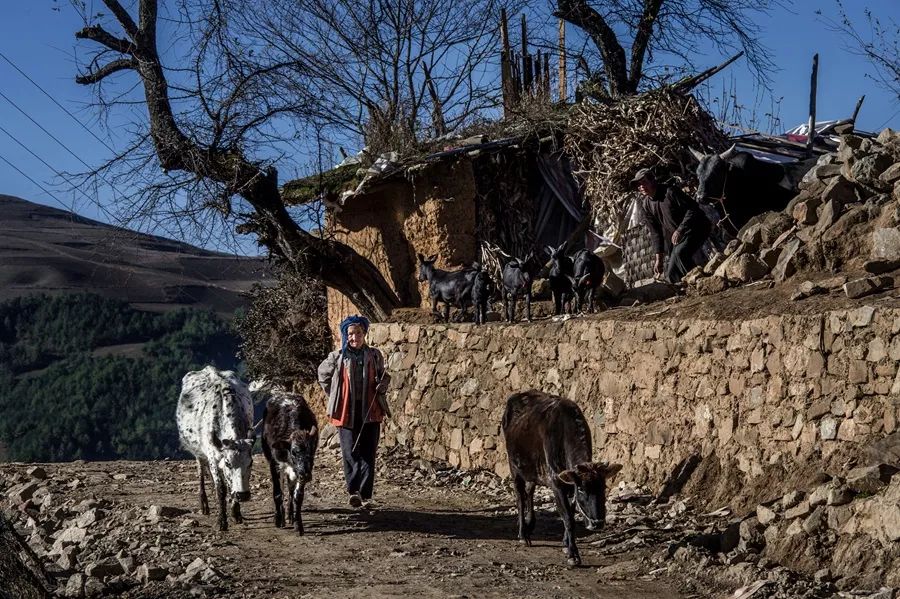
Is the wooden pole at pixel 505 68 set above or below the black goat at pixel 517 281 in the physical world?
above

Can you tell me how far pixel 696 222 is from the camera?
47.3 feet

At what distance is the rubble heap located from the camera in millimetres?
10648

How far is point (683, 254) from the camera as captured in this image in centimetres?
1456

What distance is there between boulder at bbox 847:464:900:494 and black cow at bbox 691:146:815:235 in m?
7.32

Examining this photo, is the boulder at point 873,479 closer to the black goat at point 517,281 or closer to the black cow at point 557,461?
the black cow at point 557,461

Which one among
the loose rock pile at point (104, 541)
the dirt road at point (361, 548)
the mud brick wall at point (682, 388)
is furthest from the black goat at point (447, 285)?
the loose rock pile at point (104, 541)

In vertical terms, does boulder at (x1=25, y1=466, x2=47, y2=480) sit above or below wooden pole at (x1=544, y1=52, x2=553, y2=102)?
below

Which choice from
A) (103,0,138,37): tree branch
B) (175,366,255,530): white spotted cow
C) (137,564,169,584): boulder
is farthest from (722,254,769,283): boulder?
(103,0,138,37): tree branch

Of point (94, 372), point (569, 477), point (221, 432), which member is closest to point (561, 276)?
point (221, 432)

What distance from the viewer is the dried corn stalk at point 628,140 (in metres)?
16.3

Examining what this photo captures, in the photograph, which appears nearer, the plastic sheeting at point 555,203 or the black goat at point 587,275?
the black goat at point 587,275

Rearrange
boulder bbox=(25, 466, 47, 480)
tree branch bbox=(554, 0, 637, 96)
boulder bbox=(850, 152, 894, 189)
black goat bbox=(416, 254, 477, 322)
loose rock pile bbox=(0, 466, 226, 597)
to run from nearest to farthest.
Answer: loose rock pile bbox=(0, 466, 226, 597)
boulder bbox=(850, 152, 894, 189)
boulder bbox=(25, 466, 47, 480)
black goat bbox=(416, 254, 477, 322)
tree branch bbox=(554, 0, 637, 96)

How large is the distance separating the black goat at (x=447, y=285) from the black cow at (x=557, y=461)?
5.80 m

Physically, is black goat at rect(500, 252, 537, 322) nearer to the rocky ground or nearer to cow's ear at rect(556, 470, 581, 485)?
the rocky ground
